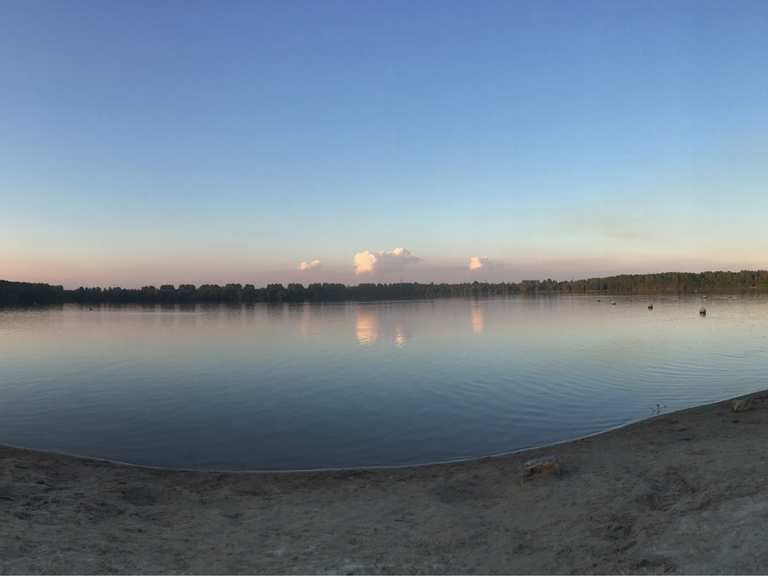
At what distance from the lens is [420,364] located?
3556 cm

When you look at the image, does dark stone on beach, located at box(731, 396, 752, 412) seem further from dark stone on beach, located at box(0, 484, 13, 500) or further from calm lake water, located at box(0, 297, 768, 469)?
dark stone on beach, located at box(0, 484, 13, 500)

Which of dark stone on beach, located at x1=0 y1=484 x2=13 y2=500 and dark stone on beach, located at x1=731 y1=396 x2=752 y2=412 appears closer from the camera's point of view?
dark stone on beach, located at x1=0 y1=484 x2=13 y2=500

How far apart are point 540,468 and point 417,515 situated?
384cm

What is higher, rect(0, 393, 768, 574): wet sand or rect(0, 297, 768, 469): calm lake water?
rect(0, 393, 768, 574): wet sand

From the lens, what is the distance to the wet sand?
8.05m

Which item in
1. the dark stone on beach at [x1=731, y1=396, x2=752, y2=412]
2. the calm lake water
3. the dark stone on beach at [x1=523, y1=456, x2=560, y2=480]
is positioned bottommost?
the calm lake water

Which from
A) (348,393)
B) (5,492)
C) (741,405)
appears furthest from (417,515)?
(348,393)

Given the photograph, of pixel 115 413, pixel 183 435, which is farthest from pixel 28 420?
pixel 183 435

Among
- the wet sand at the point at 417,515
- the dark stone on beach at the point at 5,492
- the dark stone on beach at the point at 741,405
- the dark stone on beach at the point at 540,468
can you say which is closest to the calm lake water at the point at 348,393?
the wet sand at the point at 417,515

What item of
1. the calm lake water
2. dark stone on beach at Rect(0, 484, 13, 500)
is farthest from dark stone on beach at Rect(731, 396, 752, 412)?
dark stone on beach at Rect(0, 484, 13, 500)

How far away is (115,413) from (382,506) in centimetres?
1648

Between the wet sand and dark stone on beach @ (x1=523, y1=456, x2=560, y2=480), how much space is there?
0.24 metres

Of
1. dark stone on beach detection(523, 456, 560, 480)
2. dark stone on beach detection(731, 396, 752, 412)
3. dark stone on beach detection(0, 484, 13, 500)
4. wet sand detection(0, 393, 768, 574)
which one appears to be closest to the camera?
wet sand detection(0, 393, 768, 574)

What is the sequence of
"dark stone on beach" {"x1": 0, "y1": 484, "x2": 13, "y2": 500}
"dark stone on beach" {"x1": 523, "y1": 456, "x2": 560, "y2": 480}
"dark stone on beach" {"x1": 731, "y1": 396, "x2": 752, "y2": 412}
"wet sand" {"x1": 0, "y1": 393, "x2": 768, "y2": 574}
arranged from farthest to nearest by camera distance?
"dark stone on beach" {"x1": 731, "y1": 396, "x2": 752, "y2": 412}, "dark stone on beach" {"x1": 523, "y1": 456, "x2": 560, "y2": 480}, "dark stone on beach" {"x1": 0, "y1": 484, "x2": 13, "y2": 500}, "wet sand" {"x1": 0, "y1": 393, "x2": 768, "y2": 574}
